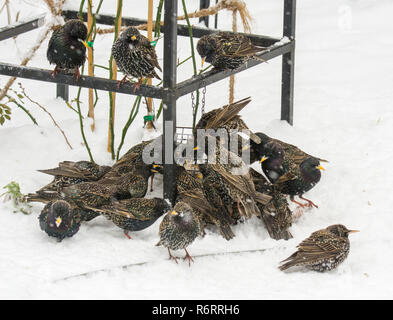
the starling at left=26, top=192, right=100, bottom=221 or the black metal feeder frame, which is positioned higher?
the black metal feeder frame

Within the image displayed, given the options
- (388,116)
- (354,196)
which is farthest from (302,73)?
(354,196)

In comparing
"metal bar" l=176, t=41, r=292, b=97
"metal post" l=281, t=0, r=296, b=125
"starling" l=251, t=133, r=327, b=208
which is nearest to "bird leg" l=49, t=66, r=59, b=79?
"metal bar" l=176, t=41, r=292, b=97

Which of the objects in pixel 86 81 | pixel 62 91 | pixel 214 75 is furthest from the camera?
pixel 62 91

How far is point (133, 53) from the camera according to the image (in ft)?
18.4

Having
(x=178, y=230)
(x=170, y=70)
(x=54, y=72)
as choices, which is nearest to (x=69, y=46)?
(x=54, y=72)

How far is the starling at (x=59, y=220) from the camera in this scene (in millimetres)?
5113

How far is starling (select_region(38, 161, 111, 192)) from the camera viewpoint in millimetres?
5734

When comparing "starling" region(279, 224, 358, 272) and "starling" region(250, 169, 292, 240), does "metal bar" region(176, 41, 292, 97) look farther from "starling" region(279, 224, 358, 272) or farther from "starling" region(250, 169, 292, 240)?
"starling" region(279, 224, 358, 272)

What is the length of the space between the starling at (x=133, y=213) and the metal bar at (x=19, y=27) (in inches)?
75.0

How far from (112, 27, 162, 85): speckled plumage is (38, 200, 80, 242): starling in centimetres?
109

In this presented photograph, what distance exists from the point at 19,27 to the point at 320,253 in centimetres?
313

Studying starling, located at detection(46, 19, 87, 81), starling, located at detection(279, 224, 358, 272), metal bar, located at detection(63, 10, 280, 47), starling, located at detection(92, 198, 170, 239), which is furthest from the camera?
metal bar, located at detection(63, 10, 280, 47)

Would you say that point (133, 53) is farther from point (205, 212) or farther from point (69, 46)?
point (205, 212)

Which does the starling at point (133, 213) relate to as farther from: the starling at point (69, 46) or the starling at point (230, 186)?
the starling at point (69, 46)
